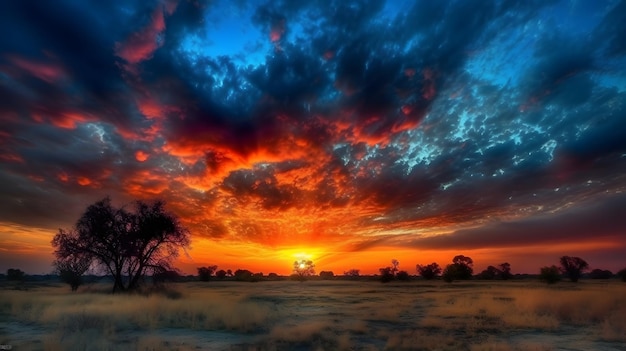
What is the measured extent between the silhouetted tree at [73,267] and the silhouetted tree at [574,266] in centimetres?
9144

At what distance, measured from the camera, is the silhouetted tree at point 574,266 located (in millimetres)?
77750

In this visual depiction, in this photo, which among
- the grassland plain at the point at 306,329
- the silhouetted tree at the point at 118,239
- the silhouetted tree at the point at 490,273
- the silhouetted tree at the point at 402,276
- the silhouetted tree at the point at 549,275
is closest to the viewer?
the grassland plain at the point at 306,329

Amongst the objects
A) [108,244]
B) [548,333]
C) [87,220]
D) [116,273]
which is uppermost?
[87,220]

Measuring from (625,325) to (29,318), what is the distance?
102ft

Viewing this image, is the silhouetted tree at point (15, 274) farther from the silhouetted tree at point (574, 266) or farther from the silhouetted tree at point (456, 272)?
the silhouetted tree at point (574, 266)

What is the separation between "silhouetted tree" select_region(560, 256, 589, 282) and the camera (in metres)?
77.8

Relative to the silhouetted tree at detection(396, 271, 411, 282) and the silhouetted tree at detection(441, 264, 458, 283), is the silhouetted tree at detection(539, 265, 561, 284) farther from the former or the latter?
the silhouetted tree at detection(396, 271, 411, 282)

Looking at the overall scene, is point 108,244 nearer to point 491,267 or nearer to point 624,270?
point 624,270

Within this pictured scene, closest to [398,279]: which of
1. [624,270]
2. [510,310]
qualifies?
[624,270]

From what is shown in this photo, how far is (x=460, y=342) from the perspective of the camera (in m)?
14.7

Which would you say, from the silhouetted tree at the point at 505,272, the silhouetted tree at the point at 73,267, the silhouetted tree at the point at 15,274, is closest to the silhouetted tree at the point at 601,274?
the silhouetted tree at the point at 505,272

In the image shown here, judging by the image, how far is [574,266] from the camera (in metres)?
78.3

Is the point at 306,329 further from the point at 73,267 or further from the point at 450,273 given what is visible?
the point at 450,273

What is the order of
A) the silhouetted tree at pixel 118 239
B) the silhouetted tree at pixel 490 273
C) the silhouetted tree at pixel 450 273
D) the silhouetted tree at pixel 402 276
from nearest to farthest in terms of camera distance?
1. the silhouetted tree at pixel 118 239
2. the silhouetted tree at pixel 450 273
3. the silhouetted tree at pixel 402 276
4. the silhouetted tree at pixel 490 273
